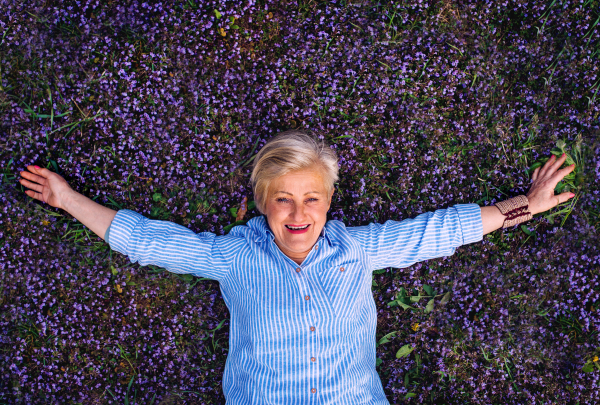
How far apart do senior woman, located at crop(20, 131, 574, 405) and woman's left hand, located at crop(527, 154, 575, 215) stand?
1.15 ft

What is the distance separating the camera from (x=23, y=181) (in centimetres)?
371

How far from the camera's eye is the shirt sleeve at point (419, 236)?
3373mm

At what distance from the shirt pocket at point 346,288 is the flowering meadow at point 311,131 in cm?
78

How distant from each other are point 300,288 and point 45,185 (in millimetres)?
2665

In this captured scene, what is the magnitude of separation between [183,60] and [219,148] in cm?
95

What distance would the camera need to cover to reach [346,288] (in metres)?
3.23

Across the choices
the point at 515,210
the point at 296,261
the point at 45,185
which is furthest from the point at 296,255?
the point at 45,185

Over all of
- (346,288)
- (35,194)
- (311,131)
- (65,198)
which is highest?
(311,131)

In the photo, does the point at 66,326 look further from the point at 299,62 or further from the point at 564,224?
the point at 564,224

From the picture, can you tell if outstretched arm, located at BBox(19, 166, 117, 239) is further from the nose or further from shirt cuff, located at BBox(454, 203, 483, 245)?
shirt cuff, located at BBox(454, 203, 483, 245)

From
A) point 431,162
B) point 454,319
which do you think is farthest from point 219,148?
point 454,319

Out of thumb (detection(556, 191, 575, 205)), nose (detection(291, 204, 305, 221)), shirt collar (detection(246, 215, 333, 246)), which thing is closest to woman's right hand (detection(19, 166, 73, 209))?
shirt collar (detection(246, 215, 333, 246))

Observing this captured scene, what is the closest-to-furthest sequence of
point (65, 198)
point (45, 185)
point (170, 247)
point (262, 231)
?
point (170, 247)
point (262, 231)
point (65, 198)
point (45, 185)

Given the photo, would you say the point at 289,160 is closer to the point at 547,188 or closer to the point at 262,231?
the point at 262,231
